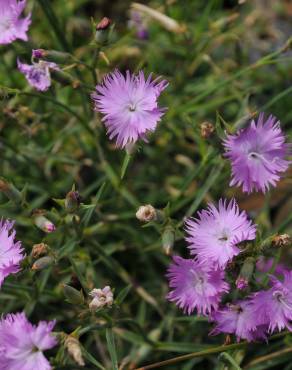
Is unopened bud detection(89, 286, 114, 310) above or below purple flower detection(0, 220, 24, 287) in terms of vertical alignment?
below

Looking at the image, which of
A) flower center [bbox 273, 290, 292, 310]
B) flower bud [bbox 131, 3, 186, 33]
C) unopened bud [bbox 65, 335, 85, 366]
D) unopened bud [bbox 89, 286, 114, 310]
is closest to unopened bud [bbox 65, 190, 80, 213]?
unopened bud [bbox 89, 286, 114, 310]

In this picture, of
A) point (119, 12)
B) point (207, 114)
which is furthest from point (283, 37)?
point (119, 12)

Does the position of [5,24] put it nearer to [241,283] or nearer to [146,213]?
[146,213]

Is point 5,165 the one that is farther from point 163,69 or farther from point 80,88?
point 163,69

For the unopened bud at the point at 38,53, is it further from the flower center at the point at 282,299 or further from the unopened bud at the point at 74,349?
the flower center at the point at 282,299

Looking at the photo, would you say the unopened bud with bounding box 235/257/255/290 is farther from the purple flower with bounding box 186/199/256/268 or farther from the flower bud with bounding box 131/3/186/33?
the flower bud with bounding box 131/3/186/33

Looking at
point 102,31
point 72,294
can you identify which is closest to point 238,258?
point 72,294
